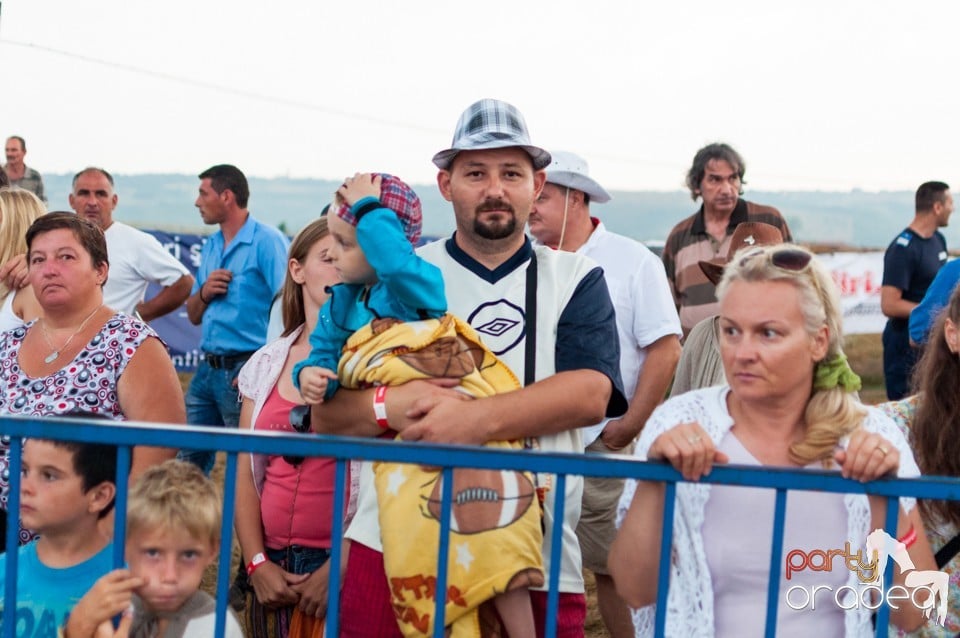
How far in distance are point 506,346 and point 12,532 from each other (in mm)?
1243

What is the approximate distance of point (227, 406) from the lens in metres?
Answer: 6.52

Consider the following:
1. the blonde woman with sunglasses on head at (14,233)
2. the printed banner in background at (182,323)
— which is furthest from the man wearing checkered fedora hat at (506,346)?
the printed banner in background at (182,323)

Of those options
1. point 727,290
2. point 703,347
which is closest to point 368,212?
point 727,290

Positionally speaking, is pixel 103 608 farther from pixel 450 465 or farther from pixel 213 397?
pixel 213 397

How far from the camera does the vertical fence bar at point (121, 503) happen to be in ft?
7.82

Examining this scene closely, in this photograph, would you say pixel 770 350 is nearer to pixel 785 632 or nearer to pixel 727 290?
pixel 727 290

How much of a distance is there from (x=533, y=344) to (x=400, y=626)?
30.5 inches

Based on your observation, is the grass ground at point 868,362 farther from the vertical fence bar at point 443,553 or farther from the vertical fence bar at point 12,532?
the vertical fence bar at point 12,532

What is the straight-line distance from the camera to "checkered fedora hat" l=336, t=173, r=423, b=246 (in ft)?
9.12

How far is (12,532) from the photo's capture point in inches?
96.9

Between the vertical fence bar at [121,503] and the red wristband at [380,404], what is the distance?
1.87 feet

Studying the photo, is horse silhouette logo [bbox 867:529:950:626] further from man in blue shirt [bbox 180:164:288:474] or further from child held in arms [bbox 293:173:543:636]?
man in blue shirt [bbox 180:164:288:474]

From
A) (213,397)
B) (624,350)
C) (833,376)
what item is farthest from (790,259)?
(213,397)

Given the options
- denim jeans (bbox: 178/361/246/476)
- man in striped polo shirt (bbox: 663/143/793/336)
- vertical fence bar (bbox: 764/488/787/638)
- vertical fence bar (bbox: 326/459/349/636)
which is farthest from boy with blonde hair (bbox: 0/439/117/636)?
denim jeans (bbox: 178/361/246/476)
